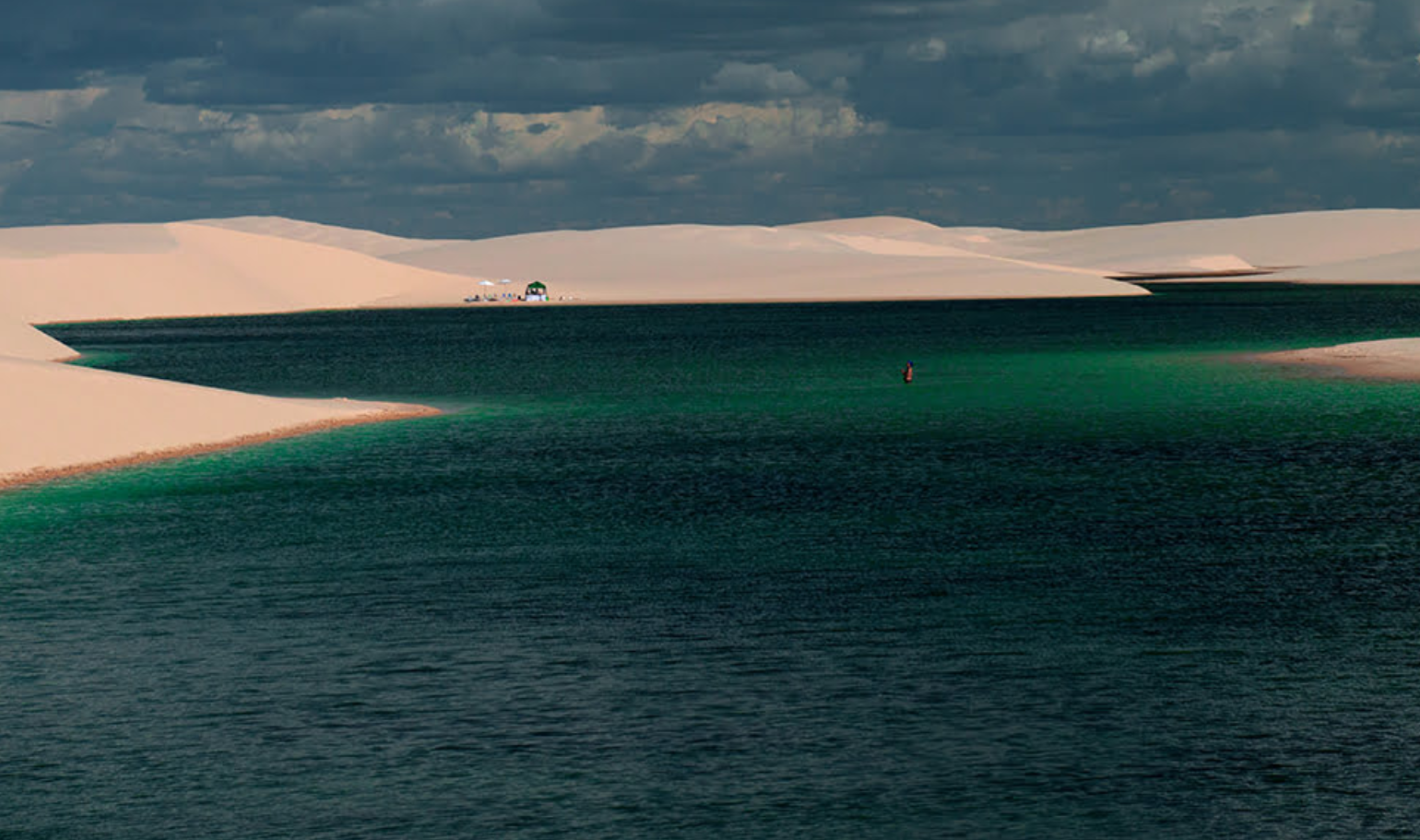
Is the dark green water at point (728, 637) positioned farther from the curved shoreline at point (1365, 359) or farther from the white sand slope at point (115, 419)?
the curved shoreline at point (1365, 359)

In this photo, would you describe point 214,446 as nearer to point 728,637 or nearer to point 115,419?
point 115,419

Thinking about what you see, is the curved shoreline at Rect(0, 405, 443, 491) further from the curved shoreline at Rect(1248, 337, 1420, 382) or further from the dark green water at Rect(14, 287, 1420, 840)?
the curved shoreline at Rect(1248, 337, 1420, 382)

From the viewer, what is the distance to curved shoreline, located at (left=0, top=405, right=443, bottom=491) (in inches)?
1987

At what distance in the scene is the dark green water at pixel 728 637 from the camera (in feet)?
65.7

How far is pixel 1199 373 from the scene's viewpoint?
8925cm

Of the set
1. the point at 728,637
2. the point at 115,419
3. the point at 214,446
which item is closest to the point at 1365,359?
the point at 214,446

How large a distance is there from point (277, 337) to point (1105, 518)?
122m

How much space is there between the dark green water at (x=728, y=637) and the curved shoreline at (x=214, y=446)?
5.25 feet

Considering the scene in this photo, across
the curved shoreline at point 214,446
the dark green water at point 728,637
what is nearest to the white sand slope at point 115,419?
the curved shoreline at point 214,446

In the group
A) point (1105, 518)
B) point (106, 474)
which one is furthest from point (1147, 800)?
point (106, 474)

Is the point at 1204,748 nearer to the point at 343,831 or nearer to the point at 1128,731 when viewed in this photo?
the point at 1128,731

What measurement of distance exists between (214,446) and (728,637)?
3501 cm

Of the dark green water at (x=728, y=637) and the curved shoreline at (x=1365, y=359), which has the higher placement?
the curved shoreline at (x=1365, y=359)

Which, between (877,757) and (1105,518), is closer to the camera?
(877,757)
